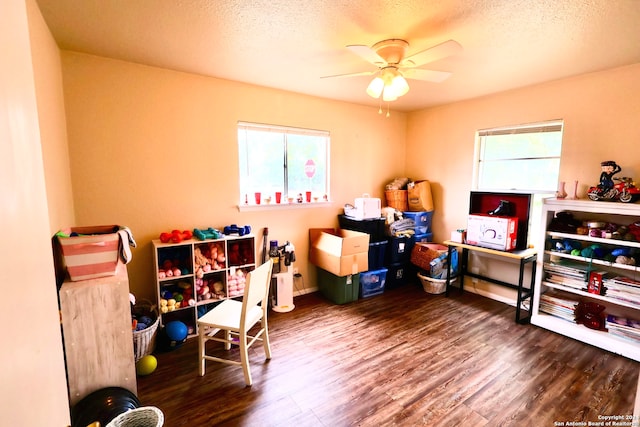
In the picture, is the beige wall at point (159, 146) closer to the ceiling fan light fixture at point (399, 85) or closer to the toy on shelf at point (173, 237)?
the toy on shelf at point (173, 237)

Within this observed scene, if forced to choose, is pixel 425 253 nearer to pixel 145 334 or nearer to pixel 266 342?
pixel 266 342

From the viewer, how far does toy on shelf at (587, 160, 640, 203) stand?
95.0 inches

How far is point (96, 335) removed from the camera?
1.66 metres

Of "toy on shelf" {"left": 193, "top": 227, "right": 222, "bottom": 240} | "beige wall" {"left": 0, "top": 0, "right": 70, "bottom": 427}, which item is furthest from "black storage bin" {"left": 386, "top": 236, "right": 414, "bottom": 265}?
"beige wall" {"left": 0, "top": 0, "right": 70, "bottom": 427}

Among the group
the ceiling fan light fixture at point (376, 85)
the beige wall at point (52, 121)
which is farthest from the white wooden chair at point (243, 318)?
the ceiling fan light fixture at point (376, 85)

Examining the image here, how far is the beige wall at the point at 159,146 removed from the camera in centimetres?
247

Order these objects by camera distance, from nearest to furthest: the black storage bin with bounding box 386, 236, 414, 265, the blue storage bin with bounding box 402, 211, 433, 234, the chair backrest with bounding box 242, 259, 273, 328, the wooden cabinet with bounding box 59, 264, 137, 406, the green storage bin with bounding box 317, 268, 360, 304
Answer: the wooden cabinet with bounding box 59, 264, 137, 406 < the chair backrest with bounding box 242, 259, 273, 328 < the green storage bin with bounding box 317, 268, 360, 304 < the black storage bin with bounding box 386, 236, 414, 265 < the blue storage bin with bounding box 402, 211, 433, 234

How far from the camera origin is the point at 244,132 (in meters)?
3.28

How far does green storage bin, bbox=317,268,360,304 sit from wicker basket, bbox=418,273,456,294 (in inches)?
36.9

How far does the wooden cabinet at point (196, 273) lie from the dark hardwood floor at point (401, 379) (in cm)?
36

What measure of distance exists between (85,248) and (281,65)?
207 cm

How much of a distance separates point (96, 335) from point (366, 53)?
239 centimetres

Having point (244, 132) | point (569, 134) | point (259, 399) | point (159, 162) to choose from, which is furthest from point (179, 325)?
point (569, 134)

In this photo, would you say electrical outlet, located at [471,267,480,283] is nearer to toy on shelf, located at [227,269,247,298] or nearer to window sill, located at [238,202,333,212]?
window sill, located at [238,202,333,212]
